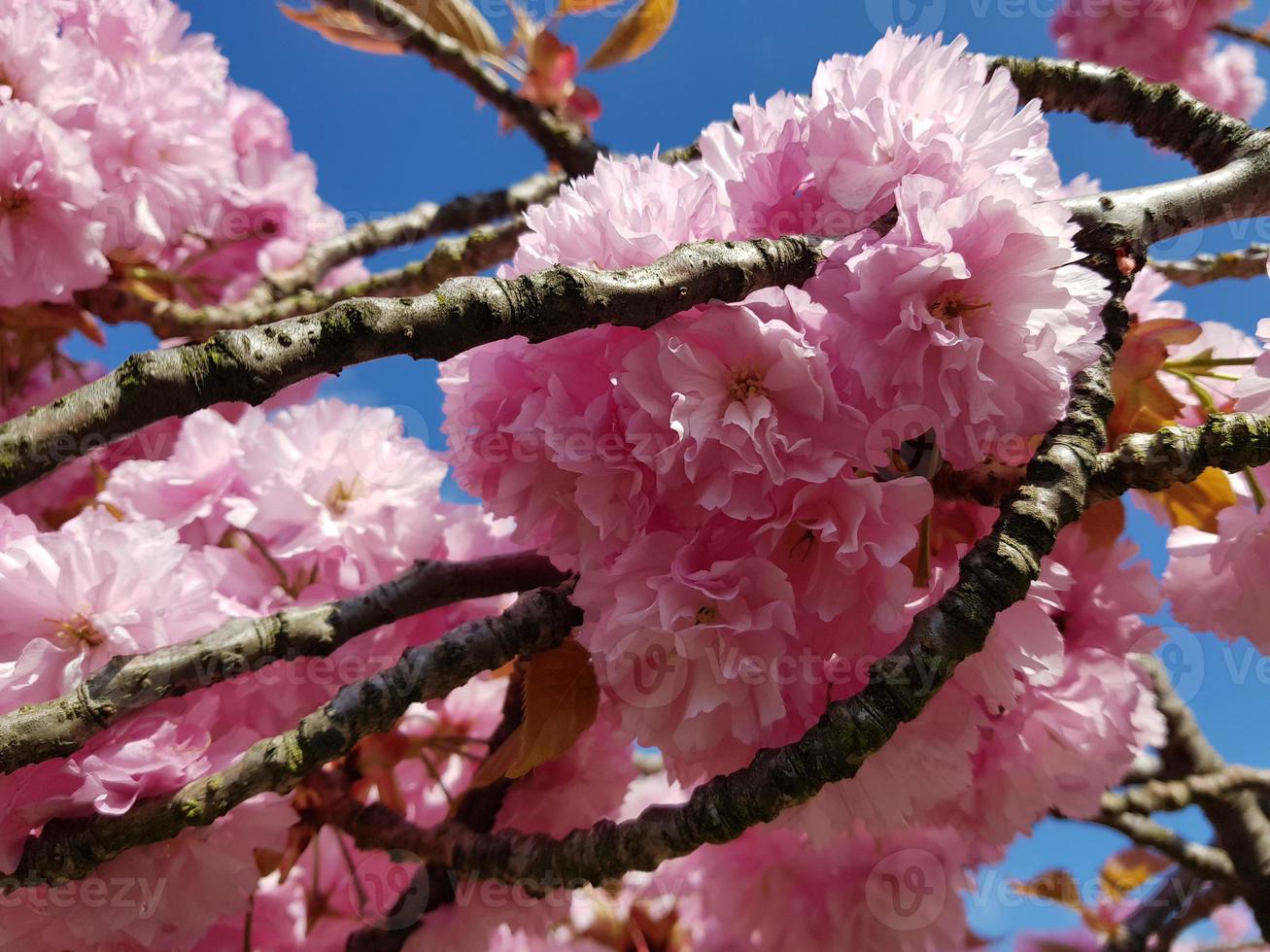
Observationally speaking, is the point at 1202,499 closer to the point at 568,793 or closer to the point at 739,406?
the point at 739,406

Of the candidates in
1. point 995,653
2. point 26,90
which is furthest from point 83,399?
point 26,90

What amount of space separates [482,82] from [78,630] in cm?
154

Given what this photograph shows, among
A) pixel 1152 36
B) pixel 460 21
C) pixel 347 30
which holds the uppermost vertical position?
pixel 1152 36

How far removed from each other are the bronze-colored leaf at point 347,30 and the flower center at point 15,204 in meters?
0.77

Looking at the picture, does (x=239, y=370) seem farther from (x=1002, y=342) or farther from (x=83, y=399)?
(x=1002, y=342)

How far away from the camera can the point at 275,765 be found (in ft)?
2.45

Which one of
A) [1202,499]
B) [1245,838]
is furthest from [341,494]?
[1245,838]

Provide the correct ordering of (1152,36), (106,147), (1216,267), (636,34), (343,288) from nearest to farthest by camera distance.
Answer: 1. (106,147)
2. (1216,267)
3. (343,288)
4. (636,34)
5. (1152,36)

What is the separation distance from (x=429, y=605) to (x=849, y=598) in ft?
1.44

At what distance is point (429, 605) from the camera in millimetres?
932

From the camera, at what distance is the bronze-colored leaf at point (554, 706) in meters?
0.81

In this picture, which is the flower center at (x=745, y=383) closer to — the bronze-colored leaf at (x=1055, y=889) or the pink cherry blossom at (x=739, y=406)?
the pink cherry blossom at (x=739, y=406)

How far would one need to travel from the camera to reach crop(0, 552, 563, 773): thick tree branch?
0.70 m

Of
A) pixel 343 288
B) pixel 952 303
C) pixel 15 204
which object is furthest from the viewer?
pixel 343 288
